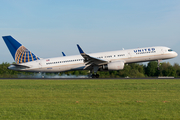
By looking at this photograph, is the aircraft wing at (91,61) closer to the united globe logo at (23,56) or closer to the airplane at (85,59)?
the airplane at (85,59)

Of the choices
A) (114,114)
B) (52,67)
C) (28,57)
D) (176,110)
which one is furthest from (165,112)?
(28,57)

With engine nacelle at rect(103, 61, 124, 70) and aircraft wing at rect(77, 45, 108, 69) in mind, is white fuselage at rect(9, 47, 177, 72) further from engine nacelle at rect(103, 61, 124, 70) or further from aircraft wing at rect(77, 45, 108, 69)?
aircraft wing at rect(77, 45, 108, 69)

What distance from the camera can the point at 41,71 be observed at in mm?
39562

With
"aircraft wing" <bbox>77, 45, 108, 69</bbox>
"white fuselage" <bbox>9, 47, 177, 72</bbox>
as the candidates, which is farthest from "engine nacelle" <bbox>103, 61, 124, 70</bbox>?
"white fuselage" <bbox>9, 47, 177, 72</bbox>

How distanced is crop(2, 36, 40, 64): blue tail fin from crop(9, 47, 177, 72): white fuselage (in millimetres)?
1268

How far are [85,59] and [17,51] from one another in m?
13.9

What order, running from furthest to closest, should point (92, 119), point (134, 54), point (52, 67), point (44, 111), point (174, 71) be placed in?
point (174, 71), point (52, 67), point (134, 54), point (44, 111), point (92, 119)

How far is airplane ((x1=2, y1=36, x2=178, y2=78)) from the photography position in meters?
35.7

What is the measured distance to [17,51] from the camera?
3981 centimetres

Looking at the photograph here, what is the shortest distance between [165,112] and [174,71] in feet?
161

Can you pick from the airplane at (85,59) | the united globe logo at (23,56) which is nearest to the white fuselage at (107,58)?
the airplane at (85,59)

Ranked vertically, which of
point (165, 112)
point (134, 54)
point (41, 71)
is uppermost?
point (134, 54)

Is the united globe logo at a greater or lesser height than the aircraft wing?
greater

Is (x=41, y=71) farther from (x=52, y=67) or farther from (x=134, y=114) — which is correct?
(x=134, y=114)
